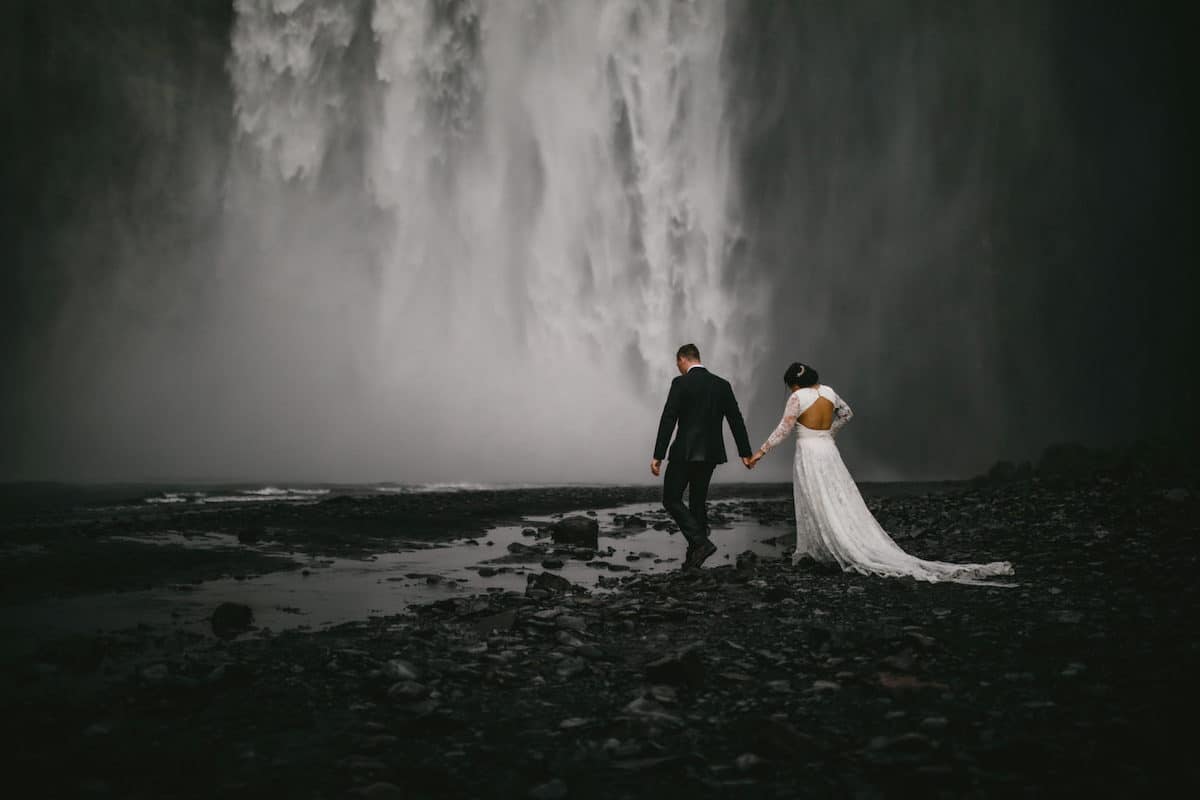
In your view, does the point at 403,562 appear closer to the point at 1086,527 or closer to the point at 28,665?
the point at 28,665

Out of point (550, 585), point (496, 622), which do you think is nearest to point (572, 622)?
point (496, 622)

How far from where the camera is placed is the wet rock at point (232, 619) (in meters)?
8.15

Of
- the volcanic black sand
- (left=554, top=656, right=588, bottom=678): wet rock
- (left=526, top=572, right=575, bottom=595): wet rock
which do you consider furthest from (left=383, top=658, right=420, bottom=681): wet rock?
(left=526, top=572, right=575, bottom=595): wet rock

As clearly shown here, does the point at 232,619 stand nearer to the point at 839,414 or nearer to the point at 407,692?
the point at 407,692

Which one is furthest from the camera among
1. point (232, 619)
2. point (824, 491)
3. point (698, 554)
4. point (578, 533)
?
point (578, 533)

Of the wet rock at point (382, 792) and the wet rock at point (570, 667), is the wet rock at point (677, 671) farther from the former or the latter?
the wet rock at point (382, 792)

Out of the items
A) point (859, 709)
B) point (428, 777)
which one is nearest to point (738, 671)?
point (859, 709)

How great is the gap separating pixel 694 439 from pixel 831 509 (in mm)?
2659

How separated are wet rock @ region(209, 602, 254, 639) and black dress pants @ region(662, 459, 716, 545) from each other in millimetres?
6886

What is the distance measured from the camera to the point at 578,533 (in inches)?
703

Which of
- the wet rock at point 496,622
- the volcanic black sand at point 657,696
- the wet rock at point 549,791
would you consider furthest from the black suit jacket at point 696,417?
the wet rock at point 549,791

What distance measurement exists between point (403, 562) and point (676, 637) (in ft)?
29.8

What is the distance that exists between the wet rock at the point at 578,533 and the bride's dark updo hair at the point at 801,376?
767cm

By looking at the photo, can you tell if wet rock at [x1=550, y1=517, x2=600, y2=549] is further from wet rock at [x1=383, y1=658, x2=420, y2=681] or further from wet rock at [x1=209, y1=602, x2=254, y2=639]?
wet rock at [x1=383, y1=658, x2=420, y2=681]
